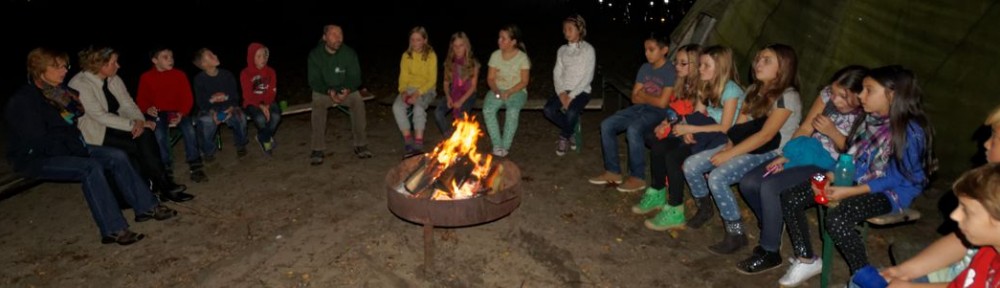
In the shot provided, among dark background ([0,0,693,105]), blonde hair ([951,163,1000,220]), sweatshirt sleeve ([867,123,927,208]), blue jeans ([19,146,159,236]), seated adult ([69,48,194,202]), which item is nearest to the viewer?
blonde hair ([951,163,1000,220])

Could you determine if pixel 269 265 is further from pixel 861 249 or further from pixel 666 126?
pixel 861 249

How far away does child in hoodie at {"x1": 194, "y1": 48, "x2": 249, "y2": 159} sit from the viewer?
25.0 feet

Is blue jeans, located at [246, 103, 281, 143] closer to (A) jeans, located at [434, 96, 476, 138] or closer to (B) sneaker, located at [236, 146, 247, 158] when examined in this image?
(B) sneaker, located at [236, 146, 247, 158]

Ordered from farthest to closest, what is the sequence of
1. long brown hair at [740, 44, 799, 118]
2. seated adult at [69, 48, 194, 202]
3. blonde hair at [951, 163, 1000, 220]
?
seated adult at [69, 48, 194, 202]
long brown hair at [740, 44, 799, 118]
blonde hair at [951, 163, 1000, 220]

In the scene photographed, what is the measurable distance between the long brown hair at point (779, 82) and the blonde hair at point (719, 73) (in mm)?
317

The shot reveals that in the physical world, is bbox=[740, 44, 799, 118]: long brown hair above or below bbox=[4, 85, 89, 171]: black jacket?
above

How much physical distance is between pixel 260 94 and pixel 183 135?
1.03m

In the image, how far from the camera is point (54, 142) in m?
5.59

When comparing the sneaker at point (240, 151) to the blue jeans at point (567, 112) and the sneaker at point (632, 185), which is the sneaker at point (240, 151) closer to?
the blue jeans at point (567, 112)

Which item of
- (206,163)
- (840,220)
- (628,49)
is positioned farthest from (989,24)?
(628,49)

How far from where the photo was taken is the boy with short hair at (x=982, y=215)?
8.91 ft

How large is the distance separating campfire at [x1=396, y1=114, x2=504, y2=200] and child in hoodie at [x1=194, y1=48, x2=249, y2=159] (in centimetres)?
347

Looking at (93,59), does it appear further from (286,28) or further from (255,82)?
(286,28)

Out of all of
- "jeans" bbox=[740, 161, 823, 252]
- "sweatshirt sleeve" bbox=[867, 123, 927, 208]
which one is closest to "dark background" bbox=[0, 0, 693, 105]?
"jeans" bbox=[740, 161, 823, 252]
